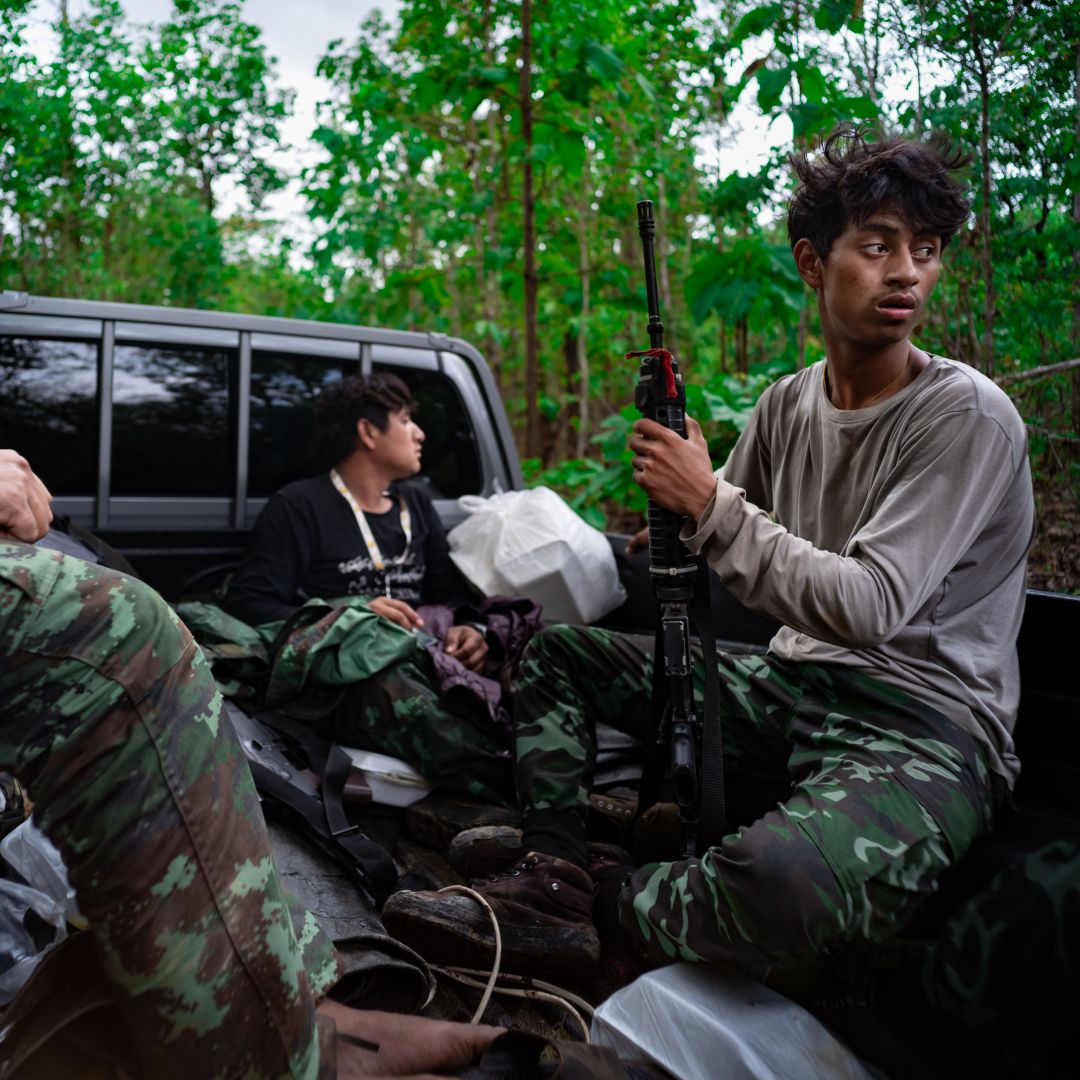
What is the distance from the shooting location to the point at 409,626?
322 centimetres

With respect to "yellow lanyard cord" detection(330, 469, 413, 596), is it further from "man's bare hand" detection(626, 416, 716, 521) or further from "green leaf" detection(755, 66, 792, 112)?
"green leaf" detection(755, 66, 792, 112)

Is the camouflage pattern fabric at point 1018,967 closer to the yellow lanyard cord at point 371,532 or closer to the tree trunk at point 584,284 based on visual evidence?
the yellow lanyard cord at point 371,532

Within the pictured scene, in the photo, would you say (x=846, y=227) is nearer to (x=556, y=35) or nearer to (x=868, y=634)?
(x=868, y=634)

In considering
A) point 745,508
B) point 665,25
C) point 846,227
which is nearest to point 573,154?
point 665,25

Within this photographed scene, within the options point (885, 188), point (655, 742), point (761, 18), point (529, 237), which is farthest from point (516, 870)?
point (529, 237)

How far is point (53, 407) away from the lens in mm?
3398

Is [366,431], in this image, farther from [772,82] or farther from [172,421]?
[772,82]

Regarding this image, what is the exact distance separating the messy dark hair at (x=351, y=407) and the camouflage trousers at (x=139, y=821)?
2376mm

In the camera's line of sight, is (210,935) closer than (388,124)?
Yes

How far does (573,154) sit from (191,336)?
2.58 m

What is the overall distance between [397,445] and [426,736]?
125 centimetres

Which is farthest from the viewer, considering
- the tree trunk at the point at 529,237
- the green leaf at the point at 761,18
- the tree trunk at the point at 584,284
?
the tree trunk at the point at 584,284

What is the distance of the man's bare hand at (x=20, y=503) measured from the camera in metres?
1.41

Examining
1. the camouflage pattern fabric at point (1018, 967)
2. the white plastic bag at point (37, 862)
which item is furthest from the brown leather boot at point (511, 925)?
the camouflage pattern fabric at point (1018, 967)
